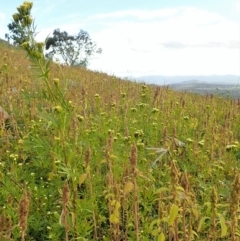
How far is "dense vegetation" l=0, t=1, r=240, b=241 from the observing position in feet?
5.57

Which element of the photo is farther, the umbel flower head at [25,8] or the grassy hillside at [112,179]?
the umbel flower head at [25,8]

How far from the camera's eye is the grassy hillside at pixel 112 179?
5.55 feet

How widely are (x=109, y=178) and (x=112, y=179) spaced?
97mm

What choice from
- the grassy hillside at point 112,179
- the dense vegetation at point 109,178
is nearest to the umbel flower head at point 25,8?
the dense vegetation at point 109,178

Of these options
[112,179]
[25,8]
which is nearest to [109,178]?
[112,179]

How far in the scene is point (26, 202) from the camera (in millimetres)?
1504

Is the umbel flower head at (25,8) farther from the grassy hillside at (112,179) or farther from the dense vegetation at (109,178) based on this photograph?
the grassy hillside at (112,179)

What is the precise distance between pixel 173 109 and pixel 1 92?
2.35 m

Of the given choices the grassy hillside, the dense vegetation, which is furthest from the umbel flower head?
the grassy hillside

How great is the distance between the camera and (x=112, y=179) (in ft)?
7.04

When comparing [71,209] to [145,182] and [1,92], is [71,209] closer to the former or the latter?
[145,182]

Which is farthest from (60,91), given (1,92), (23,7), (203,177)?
(1,92)

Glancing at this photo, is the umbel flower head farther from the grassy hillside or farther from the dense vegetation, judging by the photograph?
the grassy hillside

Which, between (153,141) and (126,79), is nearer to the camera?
(153,141)
